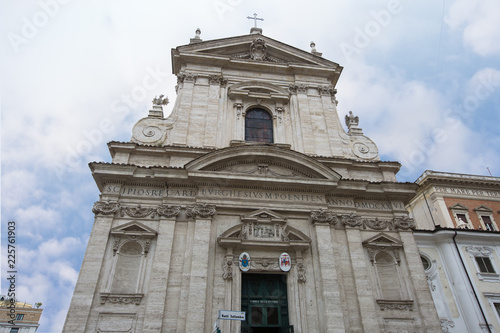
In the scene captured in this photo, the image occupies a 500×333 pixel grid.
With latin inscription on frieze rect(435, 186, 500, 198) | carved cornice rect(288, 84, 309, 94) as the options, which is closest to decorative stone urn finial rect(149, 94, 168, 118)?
carved cornice rect(288, 84, 309, 94)

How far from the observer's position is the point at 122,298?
37.2ft

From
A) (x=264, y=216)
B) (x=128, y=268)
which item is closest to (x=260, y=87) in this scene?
(x=264, y=216)

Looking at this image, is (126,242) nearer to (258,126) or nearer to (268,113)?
(258,126)

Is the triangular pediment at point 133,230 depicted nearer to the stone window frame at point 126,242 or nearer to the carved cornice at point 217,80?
the stone window frame at point 126,242

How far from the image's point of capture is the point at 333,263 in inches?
492

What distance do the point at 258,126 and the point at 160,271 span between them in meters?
8.03

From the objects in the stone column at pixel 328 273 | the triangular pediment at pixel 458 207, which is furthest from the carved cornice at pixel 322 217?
the triangular pediment at pixel 458 207

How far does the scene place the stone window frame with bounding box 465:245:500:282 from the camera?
16078 millimetres

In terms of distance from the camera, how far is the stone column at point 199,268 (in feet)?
35.9

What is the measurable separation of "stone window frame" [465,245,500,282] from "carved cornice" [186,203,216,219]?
477 inches

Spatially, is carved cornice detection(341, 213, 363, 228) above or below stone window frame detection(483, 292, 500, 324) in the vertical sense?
above

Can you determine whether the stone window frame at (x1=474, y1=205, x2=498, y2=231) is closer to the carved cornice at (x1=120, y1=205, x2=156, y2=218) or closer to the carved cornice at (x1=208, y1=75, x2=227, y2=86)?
the carved cornice at (x1=208, y1=75, x2=227, y2=86)

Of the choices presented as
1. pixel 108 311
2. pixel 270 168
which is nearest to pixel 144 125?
pixel 270 168

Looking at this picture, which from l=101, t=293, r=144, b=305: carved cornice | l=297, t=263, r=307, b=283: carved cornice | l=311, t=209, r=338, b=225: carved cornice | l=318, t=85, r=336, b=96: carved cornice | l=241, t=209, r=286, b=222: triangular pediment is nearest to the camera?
l=101, t=293, r=144, b=305: carved cornice
